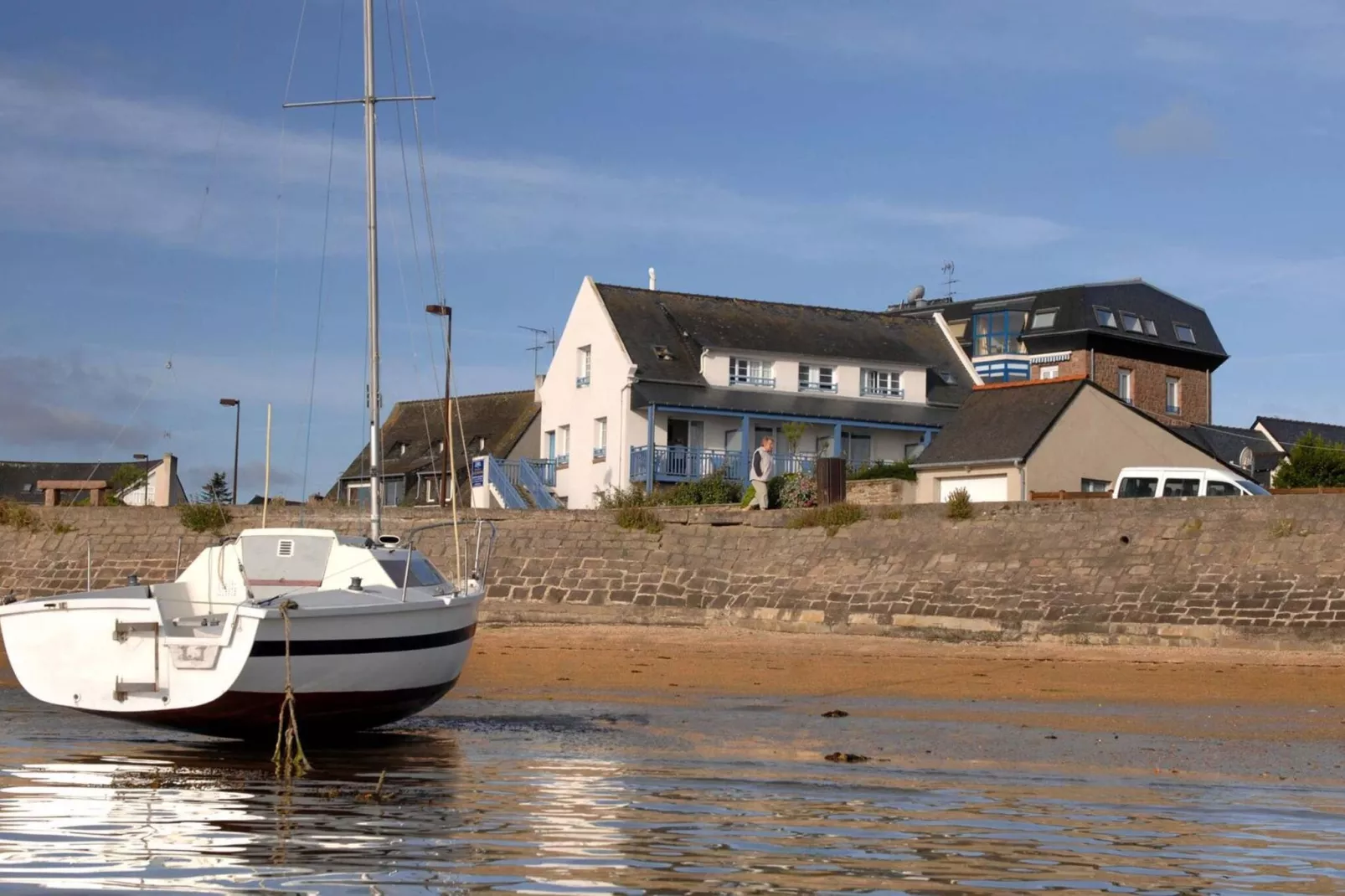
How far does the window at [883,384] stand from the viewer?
155 feet

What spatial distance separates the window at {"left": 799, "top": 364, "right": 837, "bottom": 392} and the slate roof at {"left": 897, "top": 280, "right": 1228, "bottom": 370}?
9.95m

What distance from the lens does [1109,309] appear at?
58.7m

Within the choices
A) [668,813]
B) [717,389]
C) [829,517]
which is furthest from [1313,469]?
[668,813]

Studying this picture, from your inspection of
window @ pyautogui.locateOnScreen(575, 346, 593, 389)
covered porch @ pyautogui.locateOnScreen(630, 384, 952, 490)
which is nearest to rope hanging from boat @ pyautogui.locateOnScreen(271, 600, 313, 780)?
covered porch @ pyautogui.locateOnScreen(630, 384, 952, 490)

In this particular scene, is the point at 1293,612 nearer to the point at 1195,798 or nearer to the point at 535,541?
the point at 1195,798

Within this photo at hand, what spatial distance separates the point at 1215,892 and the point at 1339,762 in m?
4.75

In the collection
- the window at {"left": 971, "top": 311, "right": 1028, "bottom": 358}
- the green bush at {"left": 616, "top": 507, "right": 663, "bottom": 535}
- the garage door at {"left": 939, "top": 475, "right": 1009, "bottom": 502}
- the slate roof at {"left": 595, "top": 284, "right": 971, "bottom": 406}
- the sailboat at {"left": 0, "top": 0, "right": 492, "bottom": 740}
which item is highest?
the window at {"left": 971, "top": 311, "right": 1028, "bottom": 358}

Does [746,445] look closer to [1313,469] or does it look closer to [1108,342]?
[1313,469]

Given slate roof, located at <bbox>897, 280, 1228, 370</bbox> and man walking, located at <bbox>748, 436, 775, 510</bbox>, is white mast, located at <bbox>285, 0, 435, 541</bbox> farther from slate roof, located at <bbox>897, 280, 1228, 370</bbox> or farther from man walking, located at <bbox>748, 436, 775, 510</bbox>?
slate roof, located at <bbox>897, 280, 1228, 370</bbox>

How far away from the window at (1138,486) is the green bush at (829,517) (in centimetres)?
421

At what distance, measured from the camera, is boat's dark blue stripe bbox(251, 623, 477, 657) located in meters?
10.6

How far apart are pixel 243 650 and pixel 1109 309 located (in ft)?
171

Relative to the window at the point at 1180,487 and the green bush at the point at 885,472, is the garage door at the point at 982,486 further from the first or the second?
the window at the point at 1180,487

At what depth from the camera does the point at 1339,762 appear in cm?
1074
